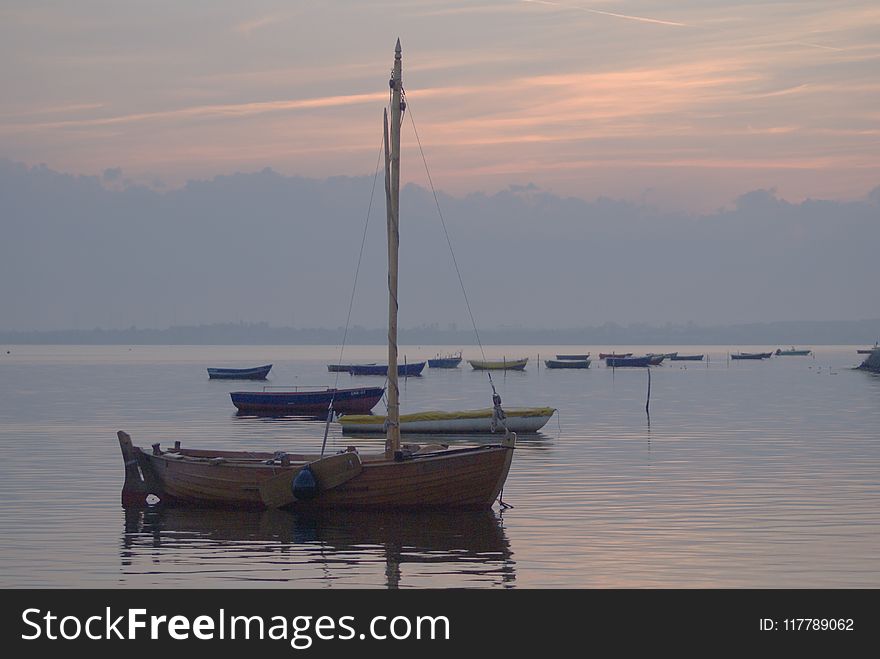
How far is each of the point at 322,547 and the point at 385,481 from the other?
375 cm

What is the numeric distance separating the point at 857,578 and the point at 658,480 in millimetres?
17098

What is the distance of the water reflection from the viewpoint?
24.2 metres

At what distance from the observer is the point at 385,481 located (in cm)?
3114

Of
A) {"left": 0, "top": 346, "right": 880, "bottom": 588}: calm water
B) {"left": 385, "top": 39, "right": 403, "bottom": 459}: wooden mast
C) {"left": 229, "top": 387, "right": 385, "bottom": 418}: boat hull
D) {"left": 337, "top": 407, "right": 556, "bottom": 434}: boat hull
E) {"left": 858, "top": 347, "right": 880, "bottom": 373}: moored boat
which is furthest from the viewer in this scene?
{"left": 858, "top": 347, "right": 880, "bottom": 373}: moored boat

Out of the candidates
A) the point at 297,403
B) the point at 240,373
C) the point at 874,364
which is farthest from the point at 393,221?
the point at 874,364

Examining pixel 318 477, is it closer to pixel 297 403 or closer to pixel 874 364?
pixel 297 403

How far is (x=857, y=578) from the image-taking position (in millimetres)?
23641

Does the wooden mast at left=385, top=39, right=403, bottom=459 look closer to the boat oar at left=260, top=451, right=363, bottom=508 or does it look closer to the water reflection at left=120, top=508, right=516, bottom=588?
the boat oar at left=260, top=451, right=363, bottom=508

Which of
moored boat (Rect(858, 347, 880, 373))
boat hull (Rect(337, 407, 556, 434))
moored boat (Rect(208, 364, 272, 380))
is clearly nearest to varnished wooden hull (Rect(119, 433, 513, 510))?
boat hull (Rect(337, 407, 556, 434))

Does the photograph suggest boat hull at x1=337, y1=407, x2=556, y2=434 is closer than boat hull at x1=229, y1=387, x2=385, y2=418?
Yes

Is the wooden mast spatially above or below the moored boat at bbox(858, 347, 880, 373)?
below

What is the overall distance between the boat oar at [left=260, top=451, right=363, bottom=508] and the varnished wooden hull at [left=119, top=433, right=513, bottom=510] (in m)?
0.16
